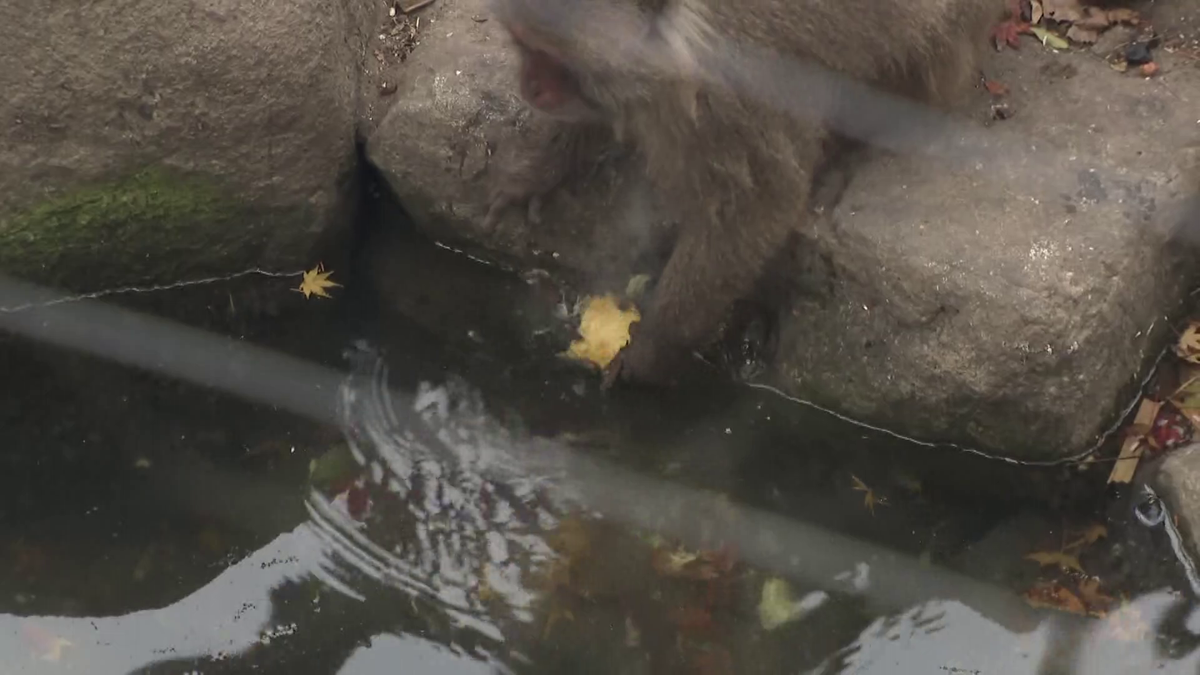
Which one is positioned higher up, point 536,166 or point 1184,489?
point 536,166

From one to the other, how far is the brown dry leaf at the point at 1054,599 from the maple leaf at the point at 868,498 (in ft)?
1.48

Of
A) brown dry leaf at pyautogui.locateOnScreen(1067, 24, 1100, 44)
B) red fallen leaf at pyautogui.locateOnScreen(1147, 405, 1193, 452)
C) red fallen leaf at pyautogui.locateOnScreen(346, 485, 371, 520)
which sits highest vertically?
brown dry leaf at pyautogui.locateOnScreen(1067, 24, 1100, 44)

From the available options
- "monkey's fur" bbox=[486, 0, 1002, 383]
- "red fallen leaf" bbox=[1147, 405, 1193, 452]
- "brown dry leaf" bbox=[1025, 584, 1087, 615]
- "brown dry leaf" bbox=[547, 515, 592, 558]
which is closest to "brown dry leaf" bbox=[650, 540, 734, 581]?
Answer: "brown dry leaf" bbox=[547, 515, 592, 558]

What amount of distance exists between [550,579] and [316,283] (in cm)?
131

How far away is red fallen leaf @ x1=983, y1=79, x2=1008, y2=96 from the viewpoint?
3547 millimetres

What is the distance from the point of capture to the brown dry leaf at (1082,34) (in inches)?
148

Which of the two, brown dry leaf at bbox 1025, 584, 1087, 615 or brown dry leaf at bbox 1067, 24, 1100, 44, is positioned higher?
brown dry leaf at bbox 1067, 24, 1100, 44

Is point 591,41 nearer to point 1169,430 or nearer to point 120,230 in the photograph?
point 120,230

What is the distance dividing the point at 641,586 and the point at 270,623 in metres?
1.00

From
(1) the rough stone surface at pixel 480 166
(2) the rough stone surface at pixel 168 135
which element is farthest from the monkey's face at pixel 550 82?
(2) the rough stone surface at pixel 168 135

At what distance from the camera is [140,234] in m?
3.70

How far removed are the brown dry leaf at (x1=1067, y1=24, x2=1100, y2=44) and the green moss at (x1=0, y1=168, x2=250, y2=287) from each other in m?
2.67

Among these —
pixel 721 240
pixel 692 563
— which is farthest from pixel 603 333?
pixel 692 563

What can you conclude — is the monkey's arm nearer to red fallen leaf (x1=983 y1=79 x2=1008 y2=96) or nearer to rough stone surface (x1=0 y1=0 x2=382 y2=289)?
red fallen leaf (x1=983 y1=79 x2=1008 y2=96)
